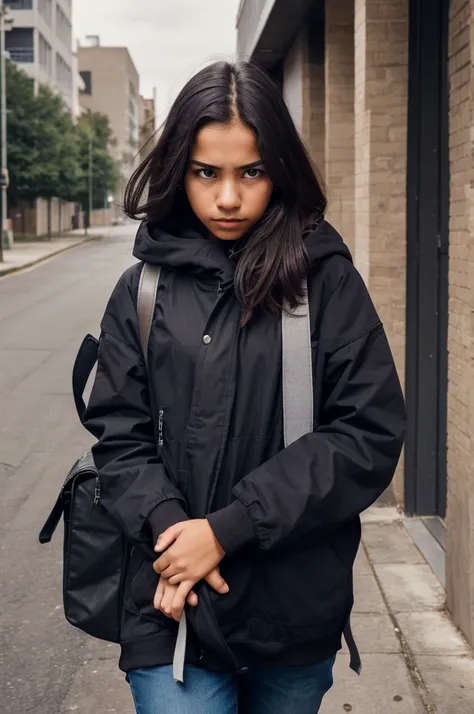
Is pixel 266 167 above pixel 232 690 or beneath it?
above

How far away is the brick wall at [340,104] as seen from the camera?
9398 millimetres

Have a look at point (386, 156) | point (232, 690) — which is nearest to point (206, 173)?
point (232, 690)

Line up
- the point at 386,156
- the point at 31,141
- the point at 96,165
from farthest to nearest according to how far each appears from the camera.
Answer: the point at 96,165 < the point at 31,141 < the point at 386,156

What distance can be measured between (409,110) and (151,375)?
4538 mm

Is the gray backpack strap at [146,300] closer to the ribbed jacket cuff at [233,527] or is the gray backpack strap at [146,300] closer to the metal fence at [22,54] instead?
the ribbed jacket cuff at [233,527]

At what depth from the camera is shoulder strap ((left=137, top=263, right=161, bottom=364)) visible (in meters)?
2.05

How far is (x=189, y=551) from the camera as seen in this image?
1897 millimetres

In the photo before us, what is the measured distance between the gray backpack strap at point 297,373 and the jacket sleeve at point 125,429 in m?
0.25

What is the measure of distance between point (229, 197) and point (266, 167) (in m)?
0.09

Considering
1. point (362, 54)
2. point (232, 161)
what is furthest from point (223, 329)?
point (362, 54)

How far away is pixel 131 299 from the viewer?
2.08 metres

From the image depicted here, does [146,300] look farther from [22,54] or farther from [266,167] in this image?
[22,54]

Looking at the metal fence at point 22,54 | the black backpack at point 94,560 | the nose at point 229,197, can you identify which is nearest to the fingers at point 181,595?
the black backpack at point 94,560

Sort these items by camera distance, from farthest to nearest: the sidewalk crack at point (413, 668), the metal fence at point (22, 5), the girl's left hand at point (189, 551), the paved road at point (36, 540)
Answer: the metal fence at point (22, 5)
the paved road at point (36, 540)
the sidewalk crack at point (413, 668)
the girl's left hand at point (189, 551)
